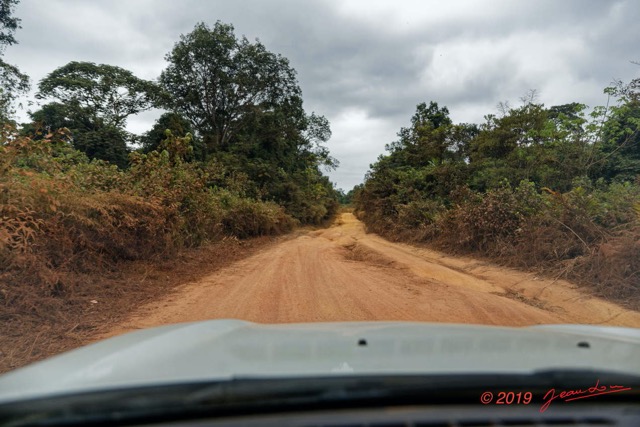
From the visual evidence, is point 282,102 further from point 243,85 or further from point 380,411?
point 380,411

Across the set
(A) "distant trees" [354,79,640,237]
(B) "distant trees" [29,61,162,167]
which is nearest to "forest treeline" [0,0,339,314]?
(B) "distant trees" [29,61,162,167]

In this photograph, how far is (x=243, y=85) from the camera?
27.4 m

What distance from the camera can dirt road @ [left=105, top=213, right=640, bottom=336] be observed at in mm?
5414

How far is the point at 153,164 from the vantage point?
10.8 meters

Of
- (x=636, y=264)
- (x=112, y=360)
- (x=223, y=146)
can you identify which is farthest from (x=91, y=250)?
(x=223, y=146)

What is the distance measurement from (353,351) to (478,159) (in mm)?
18075

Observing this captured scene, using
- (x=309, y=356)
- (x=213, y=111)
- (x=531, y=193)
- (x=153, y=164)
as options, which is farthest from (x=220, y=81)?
(x=309, y=356)

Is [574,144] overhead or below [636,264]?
overhead

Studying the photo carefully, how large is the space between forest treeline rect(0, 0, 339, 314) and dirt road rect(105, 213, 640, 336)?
1769 mm

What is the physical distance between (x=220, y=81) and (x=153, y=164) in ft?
59.9

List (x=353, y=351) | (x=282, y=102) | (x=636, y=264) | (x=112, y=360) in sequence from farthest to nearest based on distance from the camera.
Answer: (x=282, y=102)
(x=636, y=264)
(x=353, y=351)
(x=112, y=360)

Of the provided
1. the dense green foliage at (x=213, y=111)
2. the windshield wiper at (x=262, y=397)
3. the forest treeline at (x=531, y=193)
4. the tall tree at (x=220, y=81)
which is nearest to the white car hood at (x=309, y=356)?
the windshield wiper at (x=262, y=397)

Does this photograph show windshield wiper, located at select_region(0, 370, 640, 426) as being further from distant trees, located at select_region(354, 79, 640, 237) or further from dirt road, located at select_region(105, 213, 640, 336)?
distant trees, located at select_region(354, 79, 640, 237)

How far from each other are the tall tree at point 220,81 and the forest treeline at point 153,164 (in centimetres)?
7
